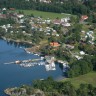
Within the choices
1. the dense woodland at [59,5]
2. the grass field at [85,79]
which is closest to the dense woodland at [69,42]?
the dense woodland at [59,5]

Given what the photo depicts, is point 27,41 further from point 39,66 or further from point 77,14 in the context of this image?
point 77,14

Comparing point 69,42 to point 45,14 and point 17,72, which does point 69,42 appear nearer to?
point 17,72

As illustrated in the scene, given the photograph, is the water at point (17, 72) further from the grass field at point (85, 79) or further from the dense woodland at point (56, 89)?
the dense woodland at point (56, 89)

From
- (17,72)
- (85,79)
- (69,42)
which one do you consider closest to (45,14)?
(69,42)

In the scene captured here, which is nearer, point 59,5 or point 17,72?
point 17,72

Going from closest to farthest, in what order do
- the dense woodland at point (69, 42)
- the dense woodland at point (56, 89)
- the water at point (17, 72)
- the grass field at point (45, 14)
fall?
the dense woodland at point (56, 89) < the dense woodland at point (69, 42) < the water at point (17, 72) < the grass field at point (45, 14)

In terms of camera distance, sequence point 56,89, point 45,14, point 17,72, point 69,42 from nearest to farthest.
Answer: point 56,89 < point 17,72 < point 69,42 < point 45,14

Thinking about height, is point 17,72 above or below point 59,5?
below

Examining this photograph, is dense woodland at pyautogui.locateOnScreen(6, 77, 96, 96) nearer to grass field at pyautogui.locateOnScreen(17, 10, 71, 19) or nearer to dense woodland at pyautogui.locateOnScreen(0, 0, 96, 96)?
dense woodland at pyautogui.locateOnScreen(0, 0, 96, 96)

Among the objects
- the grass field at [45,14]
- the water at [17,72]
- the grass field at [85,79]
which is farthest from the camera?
the grass field at [45,14]

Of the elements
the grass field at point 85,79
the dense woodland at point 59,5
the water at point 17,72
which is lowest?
the water at point 17,72

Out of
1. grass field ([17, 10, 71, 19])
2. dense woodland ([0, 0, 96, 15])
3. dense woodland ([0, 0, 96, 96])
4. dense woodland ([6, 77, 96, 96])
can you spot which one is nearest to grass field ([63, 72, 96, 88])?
dense woodland ([0, 0, 96, 96])

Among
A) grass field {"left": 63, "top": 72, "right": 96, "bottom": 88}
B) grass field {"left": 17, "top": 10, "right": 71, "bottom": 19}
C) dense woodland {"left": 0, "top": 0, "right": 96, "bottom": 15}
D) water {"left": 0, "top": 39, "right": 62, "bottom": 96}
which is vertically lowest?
water {"left": 0, "top": 39, "right": 62, "bottom": 96}
